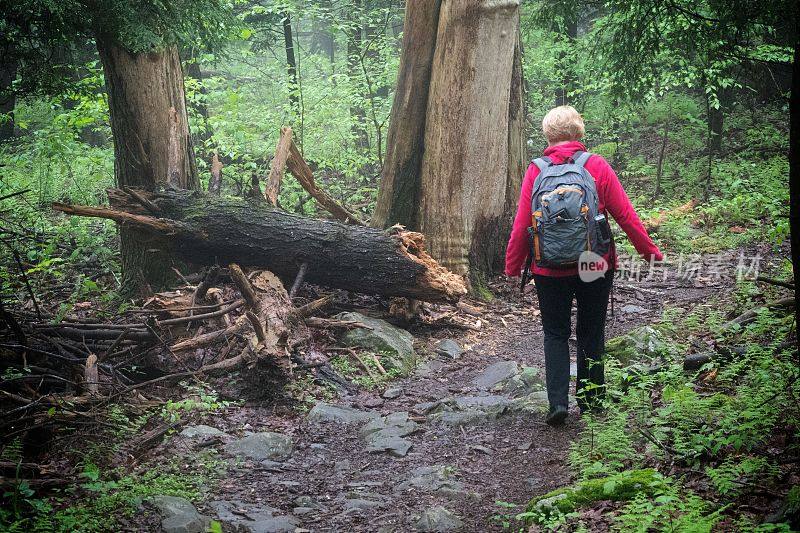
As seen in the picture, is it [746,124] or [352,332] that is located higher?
[746,124]

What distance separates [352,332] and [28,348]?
10.8ft

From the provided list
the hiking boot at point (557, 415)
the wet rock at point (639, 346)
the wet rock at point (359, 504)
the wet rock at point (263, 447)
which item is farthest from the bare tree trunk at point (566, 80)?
the wet rock at point (359, 504)

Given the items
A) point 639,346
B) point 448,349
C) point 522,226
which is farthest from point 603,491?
point 448,349

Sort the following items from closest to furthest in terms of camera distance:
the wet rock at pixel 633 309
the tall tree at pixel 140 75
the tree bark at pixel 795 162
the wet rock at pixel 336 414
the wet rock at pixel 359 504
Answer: the tree bark at pixel 795 162 < the wet rock at pixel 359 504 < the wet rock at pixel 336 414 < the tall tree at pixel 140 75 < the wet rock at pixel 633 309

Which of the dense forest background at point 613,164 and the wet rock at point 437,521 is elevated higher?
the dense forest background at point 613,164

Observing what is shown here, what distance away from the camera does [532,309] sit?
914 centimetres

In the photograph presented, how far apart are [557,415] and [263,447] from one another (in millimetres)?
2289

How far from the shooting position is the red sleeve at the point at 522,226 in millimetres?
4883

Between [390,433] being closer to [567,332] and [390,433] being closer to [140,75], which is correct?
[567,332]

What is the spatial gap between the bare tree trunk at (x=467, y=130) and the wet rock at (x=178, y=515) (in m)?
5.83

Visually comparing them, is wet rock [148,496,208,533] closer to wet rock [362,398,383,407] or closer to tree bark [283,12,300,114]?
wet rock [362,398,383,407]

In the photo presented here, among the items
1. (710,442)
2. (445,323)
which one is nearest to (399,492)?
(710,442)

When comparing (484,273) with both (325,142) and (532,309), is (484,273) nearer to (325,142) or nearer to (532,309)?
(532,309)

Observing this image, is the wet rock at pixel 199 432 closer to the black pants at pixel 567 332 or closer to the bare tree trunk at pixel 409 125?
the black pants at pixel 567 332
